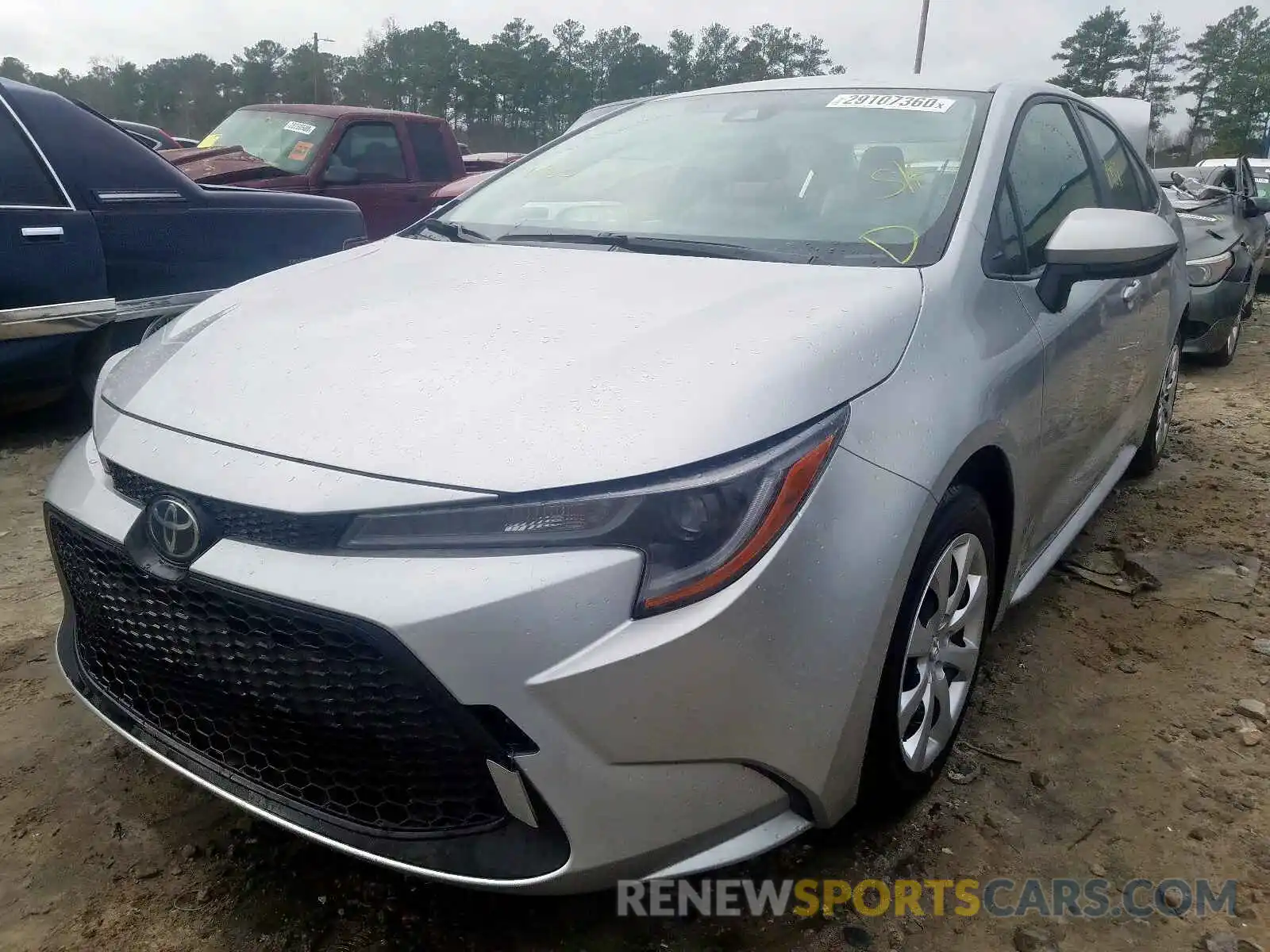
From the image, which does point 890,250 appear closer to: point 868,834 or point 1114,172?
point 868,834

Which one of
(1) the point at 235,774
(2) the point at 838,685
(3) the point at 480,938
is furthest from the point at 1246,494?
(1) the point at 235,774

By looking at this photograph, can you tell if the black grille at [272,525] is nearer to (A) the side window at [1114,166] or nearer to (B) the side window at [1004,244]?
(B) the side window at [1004,244]

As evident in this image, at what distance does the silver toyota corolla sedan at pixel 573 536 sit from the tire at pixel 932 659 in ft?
0.03

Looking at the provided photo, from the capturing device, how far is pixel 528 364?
5.39ft

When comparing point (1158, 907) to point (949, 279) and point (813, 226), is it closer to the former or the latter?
point (949, 279)

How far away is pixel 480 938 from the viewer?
1730 millimetres

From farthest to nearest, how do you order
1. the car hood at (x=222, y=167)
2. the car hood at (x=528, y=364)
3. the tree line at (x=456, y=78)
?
the tree line at (x=456, y=78) < the car hood at (x=222, y=167) < the car hood at (x=528, y=364)

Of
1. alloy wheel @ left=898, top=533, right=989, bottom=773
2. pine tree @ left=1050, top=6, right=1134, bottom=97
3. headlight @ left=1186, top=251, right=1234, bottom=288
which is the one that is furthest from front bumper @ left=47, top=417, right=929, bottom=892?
pine tree @ left=1050, top=6, right=1134, bottom=97

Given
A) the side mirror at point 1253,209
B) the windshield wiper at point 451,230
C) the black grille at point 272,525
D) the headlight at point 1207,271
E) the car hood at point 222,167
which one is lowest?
the headlight at point 1207,271

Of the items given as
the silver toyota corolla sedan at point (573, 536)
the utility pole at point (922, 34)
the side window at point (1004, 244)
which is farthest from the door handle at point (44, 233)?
the utility pole at point (922, 34)

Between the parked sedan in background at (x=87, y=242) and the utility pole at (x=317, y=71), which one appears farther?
the utility pole at (x=317, y=71)

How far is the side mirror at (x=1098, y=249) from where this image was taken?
2.16 metres

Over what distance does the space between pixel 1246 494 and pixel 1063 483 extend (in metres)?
2.16

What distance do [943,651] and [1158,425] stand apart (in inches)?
108
